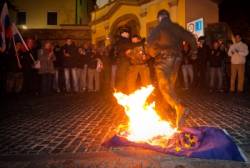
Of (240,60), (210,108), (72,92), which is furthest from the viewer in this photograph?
(72,92)

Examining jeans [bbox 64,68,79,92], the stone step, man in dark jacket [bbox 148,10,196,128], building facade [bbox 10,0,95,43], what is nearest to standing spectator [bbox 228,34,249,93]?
jeans [bbox 64,68,79,92]

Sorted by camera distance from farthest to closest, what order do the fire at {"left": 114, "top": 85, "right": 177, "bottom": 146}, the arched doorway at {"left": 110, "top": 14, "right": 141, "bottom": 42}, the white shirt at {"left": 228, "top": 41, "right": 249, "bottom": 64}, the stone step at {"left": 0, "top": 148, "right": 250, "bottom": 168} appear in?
the arched doorway at {"left": 110, "top": 14, "right": 141, "bottom": 42} → the white shirt at {"left": 228, "top": 41, "right": 249, "bottom": 64} → the fire at {"left": 114, "top": 85, "right": 177, "bottom": 146} → the stone step at {"left": 0, "top": 148, "right": 250, "bottom": 168}

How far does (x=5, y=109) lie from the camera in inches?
384

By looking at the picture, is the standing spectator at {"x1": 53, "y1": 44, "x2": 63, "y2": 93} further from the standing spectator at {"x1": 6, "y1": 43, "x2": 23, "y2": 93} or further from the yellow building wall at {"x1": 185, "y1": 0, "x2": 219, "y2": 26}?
the yellow building wall at {"x1": 185, "y1": 0, "x2": 219, "y2": 26}

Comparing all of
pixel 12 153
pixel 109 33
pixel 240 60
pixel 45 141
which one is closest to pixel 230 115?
pixel 45 141

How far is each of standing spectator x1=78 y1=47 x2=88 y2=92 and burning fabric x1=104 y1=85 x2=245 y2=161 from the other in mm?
8928

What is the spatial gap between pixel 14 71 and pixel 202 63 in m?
8.10

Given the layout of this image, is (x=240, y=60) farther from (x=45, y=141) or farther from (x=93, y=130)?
(x=45, y=141)

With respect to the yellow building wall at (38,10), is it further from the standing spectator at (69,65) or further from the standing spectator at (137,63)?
the standing spectator at (137,63)

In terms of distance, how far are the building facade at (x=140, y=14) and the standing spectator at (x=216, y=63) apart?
481cm

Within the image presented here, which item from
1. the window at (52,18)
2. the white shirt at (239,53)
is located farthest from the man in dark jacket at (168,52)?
the window at (52,18)

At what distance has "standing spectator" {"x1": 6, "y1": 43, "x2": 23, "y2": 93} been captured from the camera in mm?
13781

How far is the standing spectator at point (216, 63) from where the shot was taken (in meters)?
13.5

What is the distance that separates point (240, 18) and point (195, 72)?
20.3 feet
